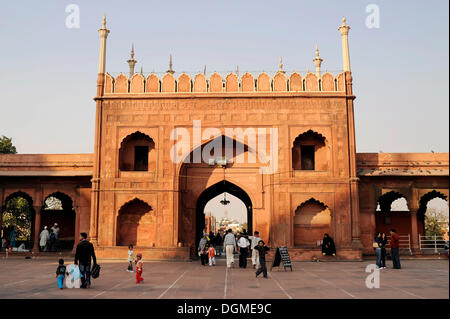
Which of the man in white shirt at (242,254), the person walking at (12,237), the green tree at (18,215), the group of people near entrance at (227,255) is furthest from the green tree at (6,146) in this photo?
the man in white shirt at (242,254)

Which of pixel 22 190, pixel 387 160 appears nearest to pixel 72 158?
pixel 22 190

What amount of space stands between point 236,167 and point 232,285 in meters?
10.1

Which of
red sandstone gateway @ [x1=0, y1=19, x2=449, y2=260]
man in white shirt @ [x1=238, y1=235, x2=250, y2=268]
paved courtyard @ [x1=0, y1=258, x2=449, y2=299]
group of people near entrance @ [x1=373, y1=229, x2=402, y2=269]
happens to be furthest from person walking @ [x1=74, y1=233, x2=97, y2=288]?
group of people near entrance @ [x1=373, y1=229, x2=402, y2=269]

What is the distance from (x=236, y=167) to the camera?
65.5ft

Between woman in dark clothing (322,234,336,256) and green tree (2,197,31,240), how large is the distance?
26850 mm

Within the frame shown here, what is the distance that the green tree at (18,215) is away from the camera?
36.5 metres

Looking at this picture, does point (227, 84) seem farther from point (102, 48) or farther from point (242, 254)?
point (242, 254)

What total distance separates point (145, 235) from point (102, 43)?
8.79m

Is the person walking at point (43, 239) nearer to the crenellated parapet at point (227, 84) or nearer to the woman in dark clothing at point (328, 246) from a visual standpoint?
the crenellated parapet at point (227, 84)

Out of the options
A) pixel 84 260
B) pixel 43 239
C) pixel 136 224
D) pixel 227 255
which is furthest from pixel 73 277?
pixel 43 239

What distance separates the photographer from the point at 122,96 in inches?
761

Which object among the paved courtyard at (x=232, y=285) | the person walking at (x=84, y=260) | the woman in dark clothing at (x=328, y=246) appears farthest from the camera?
the woman in dark clothing at (x=328, y=246)

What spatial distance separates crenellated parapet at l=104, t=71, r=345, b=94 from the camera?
19.3 meters

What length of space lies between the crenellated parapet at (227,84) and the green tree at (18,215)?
21.2 metres
